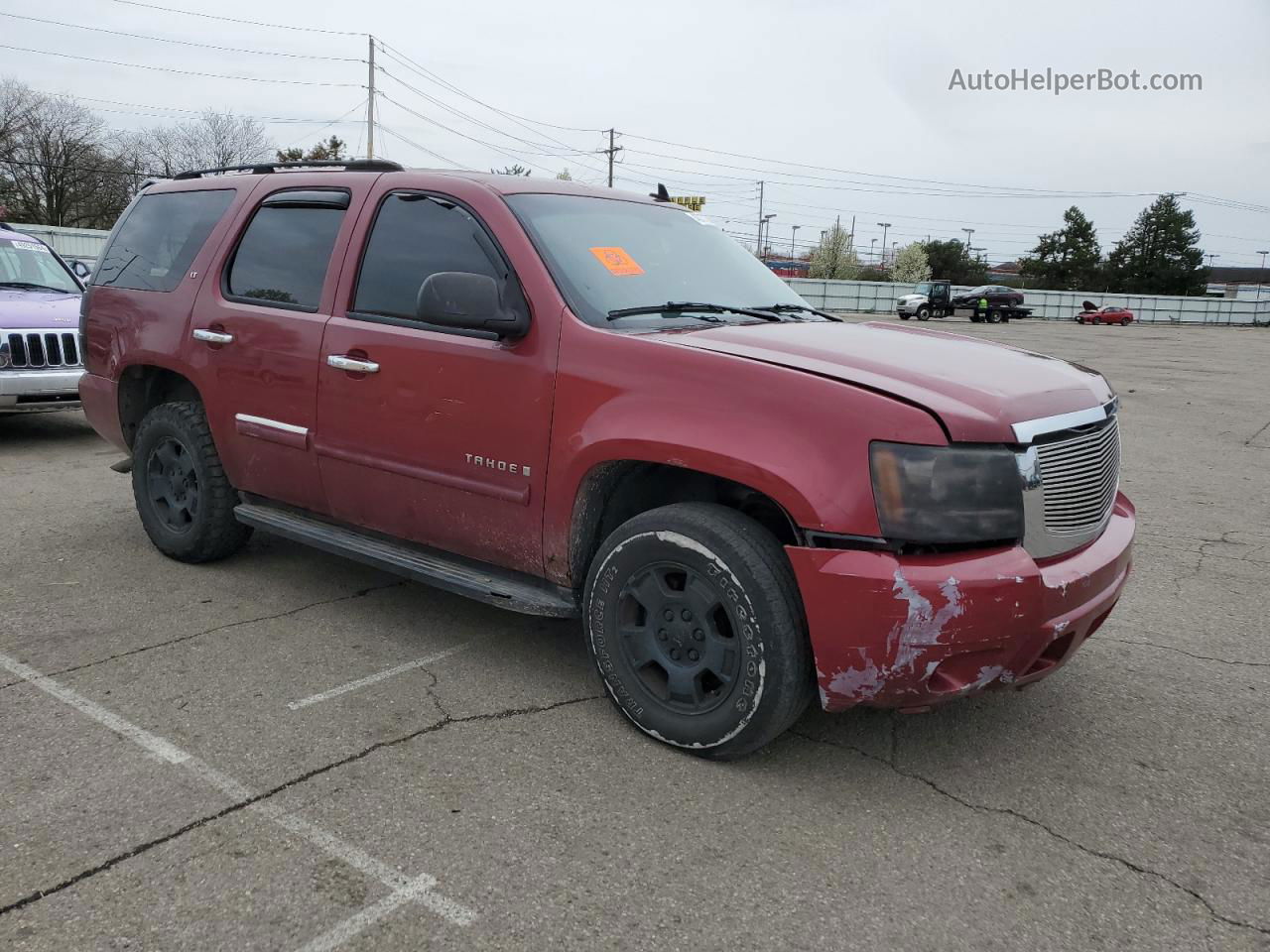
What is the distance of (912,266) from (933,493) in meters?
109

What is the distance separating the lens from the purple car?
7762 mm

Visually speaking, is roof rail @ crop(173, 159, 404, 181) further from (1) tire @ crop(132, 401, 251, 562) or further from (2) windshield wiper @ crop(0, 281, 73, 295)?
(2) windshield wiper @ crop(0, 281, 73, 295)

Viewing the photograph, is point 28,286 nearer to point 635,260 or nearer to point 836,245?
point 635,260

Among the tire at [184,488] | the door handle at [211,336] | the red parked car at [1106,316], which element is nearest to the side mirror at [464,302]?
the door handle at [211,336]

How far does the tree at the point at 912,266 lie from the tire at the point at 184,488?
103 metres

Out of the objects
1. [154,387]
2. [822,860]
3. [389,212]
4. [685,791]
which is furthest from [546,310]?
[154,387]

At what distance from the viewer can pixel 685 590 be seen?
301 cm

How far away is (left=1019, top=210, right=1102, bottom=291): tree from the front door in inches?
4162

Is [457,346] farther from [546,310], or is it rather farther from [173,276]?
[173,276]

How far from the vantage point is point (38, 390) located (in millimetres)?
7840

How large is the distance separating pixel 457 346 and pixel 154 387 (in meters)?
2.34

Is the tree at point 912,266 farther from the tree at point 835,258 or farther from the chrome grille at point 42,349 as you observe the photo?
the chrome grille at point 42,349

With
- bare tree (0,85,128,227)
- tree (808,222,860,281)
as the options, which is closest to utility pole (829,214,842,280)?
tree (808,222,860,281)

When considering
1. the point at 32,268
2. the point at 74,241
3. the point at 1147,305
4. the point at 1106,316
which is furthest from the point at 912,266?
the point at 32,268
